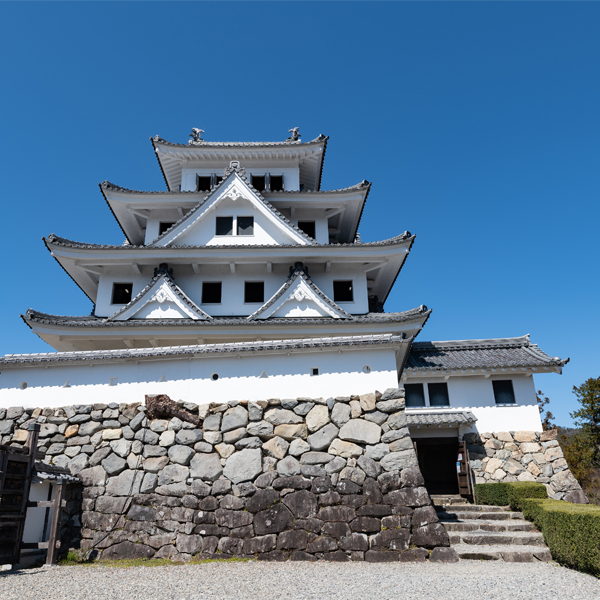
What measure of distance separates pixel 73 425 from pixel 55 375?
1.03 m

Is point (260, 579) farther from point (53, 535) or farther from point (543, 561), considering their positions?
point (543, 561)

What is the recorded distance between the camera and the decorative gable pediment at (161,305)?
14195 millimetres

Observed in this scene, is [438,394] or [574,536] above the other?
[438,394]

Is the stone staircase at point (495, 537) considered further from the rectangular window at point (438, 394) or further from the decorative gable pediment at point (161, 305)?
the decorative gable pediment at point (161, 305)

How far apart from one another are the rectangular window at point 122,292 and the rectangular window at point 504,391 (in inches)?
493

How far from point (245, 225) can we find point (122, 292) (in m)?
4.65

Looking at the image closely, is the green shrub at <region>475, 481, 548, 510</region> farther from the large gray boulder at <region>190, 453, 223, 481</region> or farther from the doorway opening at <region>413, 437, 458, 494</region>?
the large gray boulder at <region>190, 453, 223, 481</region>

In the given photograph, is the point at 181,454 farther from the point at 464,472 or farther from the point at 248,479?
the point at 464,472

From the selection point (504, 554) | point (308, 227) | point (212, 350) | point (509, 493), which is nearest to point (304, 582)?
point (504, 554)

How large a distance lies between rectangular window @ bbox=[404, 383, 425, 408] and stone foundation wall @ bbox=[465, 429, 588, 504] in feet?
5.92

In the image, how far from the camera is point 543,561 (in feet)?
25.4

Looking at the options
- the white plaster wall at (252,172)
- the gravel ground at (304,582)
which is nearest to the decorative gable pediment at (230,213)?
the white plaster wall at (252,172)

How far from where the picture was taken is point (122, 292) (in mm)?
15586

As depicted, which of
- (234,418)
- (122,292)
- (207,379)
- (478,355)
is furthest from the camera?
(478,355)
